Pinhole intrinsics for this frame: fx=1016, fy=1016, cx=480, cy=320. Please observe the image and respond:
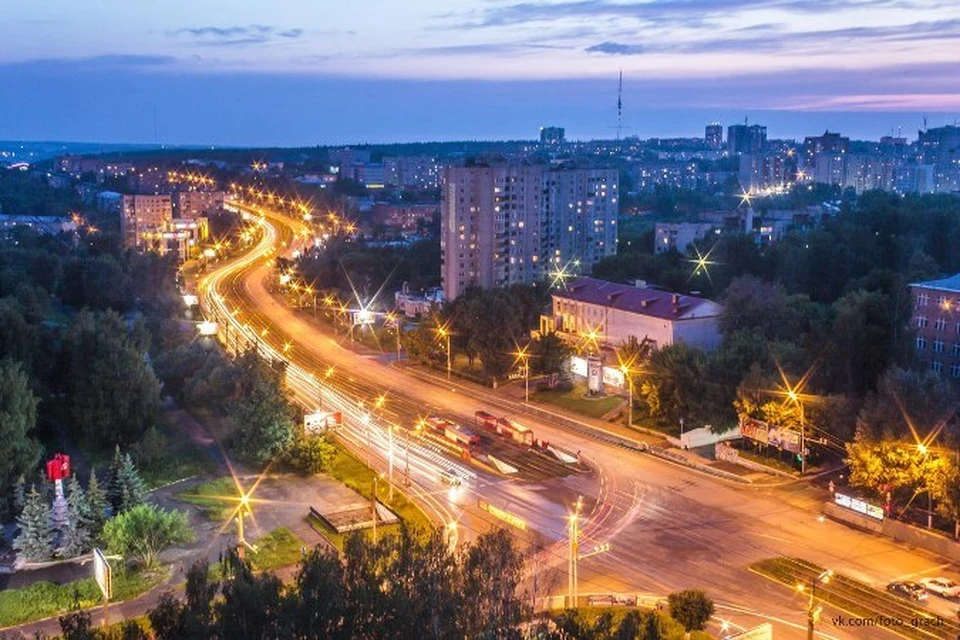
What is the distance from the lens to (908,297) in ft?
99.8

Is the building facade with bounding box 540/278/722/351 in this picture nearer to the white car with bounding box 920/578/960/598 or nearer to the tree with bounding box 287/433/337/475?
the tree with bounding box 287/433/337/475

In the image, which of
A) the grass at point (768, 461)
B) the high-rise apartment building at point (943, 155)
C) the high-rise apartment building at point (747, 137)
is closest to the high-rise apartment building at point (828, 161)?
the high-rise apartment building at point (943, 155)

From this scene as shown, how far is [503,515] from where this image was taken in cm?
2170

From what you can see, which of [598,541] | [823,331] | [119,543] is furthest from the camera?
[823,331]

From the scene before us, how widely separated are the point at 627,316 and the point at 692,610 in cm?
2193

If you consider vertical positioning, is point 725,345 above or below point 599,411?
above

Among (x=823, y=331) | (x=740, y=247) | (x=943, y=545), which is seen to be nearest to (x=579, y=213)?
(x=740, y=247)

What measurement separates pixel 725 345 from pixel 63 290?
3184cm

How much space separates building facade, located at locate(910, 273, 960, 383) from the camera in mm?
30094

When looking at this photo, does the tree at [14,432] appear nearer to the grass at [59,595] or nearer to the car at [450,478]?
the grass at [59,595]

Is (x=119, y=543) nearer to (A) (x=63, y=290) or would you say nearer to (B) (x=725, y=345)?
(B) (x=725, y=345)

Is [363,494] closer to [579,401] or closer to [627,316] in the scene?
[579,401]

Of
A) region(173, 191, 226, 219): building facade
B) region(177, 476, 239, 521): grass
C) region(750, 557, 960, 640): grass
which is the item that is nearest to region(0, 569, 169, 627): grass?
region(177, 476, 239, 521): grass

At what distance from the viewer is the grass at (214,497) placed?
73.2 ft
